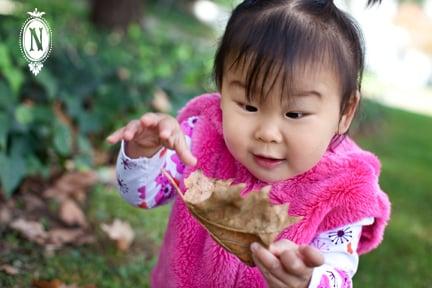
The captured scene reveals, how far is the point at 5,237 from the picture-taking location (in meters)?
2.60

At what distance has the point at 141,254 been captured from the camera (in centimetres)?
281

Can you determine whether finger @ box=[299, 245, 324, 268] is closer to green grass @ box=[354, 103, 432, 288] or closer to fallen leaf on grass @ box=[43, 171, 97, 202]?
green grass @ box=[354, 103, 432, 288]

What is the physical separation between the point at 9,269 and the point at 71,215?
0.60 m

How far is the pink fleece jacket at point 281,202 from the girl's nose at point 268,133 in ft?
0.77

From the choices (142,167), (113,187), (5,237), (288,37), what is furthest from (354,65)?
(113,187)

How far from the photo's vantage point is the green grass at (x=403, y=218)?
3.11 m

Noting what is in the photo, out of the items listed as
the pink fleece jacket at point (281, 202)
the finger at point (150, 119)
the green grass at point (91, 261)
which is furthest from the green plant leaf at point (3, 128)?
the finger at point (150, 119)

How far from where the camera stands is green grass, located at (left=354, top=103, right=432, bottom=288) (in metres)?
3.11

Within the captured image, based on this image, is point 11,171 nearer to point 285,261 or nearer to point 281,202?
point 281,202

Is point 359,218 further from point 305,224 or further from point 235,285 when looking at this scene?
point 235,285

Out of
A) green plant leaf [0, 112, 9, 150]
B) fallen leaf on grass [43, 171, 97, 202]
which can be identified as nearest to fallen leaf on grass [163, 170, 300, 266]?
green plant leaf [0, 112, 9, 150]

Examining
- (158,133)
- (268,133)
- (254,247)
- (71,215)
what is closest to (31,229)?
(71,215)

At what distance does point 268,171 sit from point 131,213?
5.55ft

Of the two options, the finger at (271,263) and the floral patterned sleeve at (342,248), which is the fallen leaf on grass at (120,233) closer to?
the floral patterned sleeve at (342,248)
